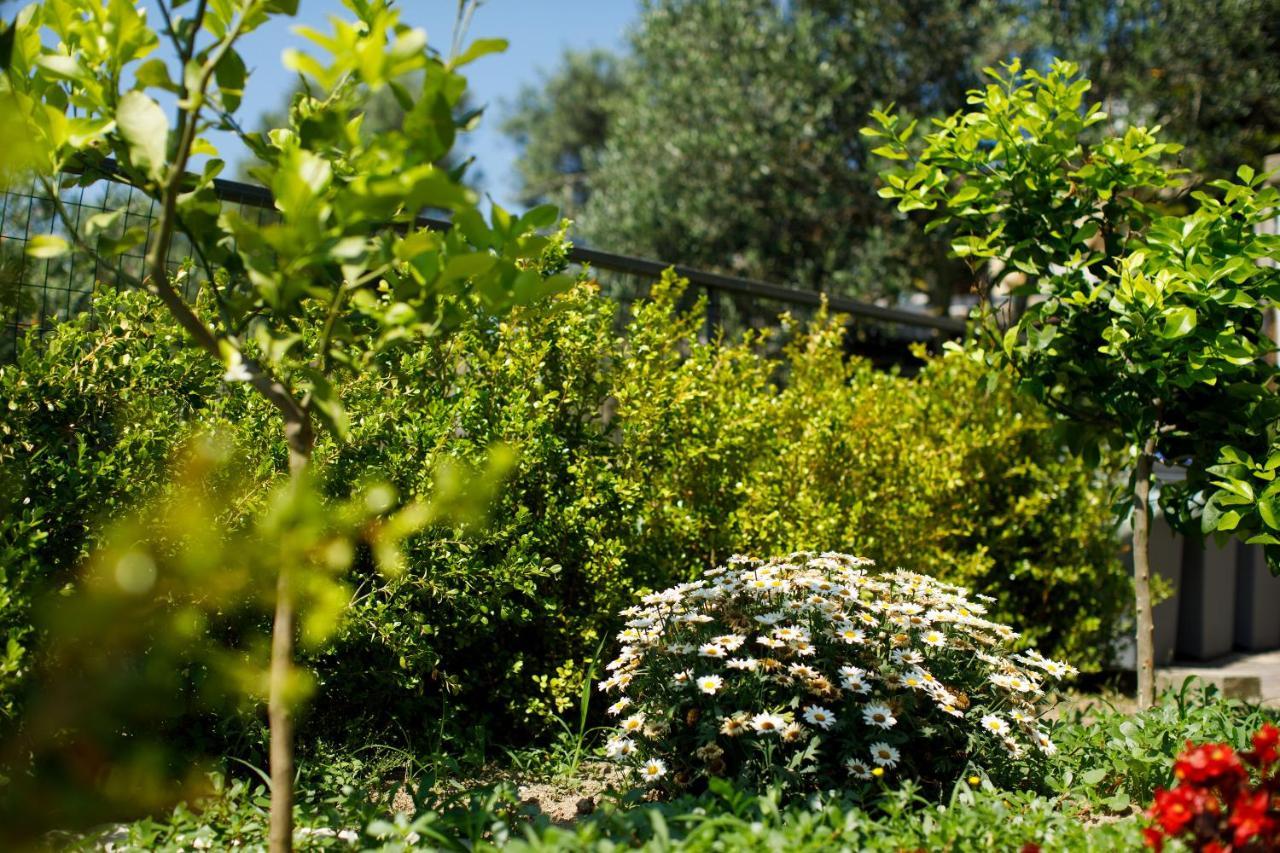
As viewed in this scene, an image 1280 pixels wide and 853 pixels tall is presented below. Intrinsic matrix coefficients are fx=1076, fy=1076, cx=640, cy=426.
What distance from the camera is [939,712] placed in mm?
3084

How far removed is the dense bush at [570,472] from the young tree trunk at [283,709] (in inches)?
30.9

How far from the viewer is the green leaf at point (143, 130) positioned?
1966 millimetres

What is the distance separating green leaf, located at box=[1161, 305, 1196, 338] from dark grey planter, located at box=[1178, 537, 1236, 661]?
3.49 meters

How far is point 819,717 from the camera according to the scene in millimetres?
2848

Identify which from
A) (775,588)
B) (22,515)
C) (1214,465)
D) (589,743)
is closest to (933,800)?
(775,588)

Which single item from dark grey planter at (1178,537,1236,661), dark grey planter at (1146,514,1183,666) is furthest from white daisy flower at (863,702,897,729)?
dark grey planter at (1178,537,1236,661)

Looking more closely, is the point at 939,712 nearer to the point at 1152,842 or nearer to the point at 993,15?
the point at 1152,842

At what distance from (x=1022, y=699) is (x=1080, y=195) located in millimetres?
1817

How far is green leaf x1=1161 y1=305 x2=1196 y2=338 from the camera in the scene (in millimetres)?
3209

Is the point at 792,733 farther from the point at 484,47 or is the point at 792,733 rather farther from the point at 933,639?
the point at 484,47

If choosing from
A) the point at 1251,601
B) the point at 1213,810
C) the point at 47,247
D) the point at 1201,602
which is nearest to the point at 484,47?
the point at 47,247

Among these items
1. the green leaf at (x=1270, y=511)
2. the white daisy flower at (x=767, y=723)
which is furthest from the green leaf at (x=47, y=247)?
the green leaf at (x=1270, y=511)

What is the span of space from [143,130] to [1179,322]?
284 cm

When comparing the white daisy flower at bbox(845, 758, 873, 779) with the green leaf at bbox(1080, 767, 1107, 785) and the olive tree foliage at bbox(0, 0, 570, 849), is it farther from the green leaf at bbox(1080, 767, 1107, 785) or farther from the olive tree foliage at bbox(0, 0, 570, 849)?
the olive tree foliage at bbox(0, 0, 570, 849)
